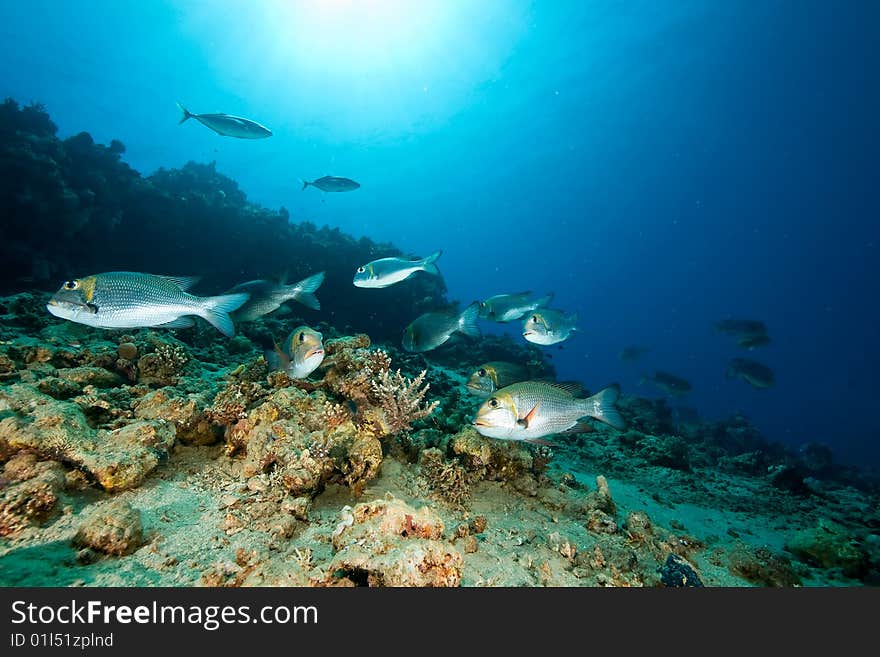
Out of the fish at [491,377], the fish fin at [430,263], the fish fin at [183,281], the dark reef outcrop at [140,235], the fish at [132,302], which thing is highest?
the dark reef outcrop at [140,235]

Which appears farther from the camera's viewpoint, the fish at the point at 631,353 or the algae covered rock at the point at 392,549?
the fish at the point at 631,353

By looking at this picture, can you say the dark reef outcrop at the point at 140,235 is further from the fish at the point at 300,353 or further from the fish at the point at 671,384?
the fish at the point at 300,353

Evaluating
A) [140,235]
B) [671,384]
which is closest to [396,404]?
[671,384]

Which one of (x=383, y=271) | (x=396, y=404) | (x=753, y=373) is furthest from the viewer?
(x=753, y=373)

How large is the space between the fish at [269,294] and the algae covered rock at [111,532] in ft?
9.15

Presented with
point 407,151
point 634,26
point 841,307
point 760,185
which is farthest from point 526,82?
point 841,307

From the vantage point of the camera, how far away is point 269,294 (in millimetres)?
4938

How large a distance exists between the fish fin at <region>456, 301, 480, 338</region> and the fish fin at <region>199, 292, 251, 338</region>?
10.2 feet

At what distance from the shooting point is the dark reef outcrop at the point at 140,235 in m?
11.0

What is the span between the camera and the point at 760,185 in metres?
80.1

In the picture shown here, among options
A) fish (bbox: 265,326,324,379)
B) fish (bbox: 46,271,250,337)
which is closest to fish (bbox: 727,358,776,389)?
fish (bbox: 265,326,324,379)

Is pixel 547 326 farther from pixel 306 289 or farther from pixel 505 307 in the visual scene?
pixel 306 289

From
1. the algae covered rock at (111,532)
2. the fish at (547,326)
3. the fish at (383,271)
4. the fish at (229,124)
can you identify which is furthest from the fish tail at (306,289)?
the fish at (229,124)

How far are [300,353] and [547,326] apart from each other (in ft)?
12.8
